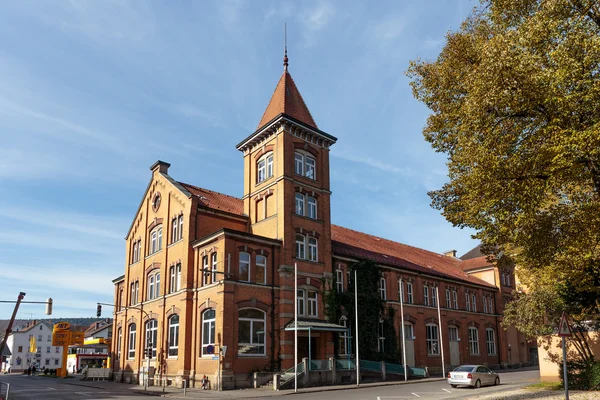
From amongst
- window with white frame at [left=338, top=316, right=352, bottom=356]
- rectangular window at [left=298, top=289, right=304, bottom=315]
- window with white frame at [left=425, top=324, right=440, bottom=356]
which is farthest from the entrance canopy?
window with white frame at [left=425, top=324, right=440, bottom=356]

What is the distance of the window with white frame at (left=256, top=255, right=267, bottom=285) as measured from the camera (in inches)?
1228

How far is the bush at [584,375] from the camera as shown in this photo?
2047 cm

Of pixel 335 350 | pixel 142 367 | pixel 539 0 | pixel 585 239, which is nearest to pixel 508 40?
pixel 539 0

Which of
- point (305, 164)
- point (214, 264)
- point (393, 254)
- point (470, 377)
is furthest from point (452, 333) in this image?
point (214, 264)

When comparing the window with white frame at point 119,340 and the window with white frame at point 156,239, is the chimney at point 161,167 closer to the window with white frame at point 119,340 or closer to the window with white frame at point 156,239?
the window with white frame at point 156,239

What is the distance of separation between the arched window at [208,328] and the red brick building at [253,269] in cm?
8

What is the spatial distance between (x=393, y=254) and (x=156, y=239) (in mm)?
21026

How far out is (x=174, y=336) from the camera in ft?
108

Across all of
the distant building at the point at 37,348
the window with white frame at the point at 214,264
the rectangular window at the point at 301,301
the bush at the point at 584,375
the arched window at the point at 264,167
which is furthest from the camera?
the distant building at the point at 37,348

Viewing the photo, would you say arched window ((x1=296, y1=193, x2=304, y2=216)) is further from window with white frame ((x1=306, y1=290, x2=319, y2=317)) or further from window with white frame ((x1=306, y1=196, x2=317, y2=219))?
window with white frame ((x1=306, y1=290, x2=319, y2=317))

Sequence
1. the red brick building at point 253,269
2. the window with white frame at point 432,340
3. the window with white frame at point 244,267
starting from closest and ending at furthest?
the red brick building at point 253,269 < the window with white frame at point 244,267 < the window with white frame at point 432,340

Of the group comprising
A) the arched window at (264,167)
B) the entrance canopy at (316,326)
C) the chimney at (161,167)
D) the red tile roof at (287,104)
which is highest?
the red tile roof at (287,104)

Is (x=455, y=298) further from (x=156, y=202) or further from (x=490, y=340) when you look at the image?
(x=156, y=202)

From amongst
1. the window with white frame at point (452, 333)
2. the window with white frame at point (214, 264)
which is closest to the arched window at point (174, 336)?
the window with white frame at point (214, 264)
